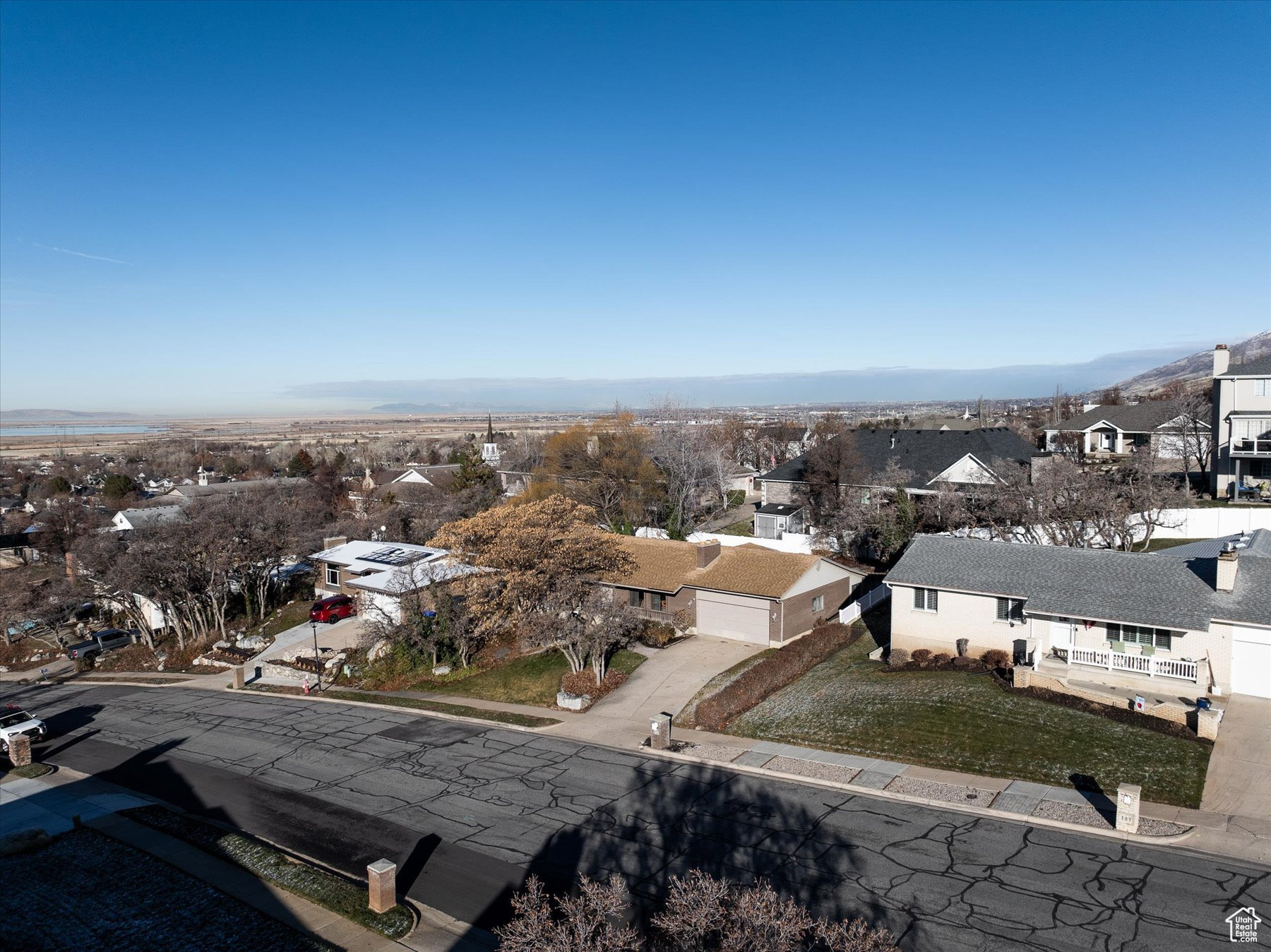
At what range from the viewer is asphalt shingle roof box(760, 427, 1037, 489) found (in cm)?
5884

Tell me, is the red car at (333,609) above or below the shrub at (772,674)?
below

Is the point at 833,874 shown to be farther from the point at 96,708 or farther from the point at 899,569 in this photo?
the point at 96,708

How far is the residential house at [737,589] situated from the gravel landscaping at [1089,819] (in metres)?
16.8

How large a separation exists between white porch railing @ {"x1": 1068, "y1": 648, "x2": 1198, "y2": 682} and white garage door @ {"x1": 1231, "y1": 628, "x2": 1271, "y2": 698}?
116 centimetres

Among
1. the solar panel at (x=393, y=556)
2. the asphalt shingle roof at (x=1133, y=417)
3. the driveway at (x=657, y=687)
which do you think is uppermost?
the asphalt shingle roof at (x=1133, y=417)

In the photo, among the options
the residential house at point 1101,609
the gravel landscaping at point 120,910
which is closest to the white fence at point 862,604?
the residential house at point 1101,609

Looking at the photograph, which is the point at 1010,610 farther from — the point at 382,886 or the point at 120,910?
the point at 120,910

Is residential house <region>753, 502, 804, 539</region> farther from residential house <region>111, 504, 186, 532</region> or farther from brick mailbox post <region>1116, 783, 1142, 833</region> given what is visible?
residential house <region>111, 504, 186, 532</region>

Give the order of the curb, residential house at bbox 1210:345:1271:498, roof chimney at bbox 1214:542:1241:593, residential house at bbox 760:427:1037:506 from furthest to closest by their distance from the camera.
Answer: residential house at bbox 760:427:1037:506 < residential house at bbox 1210:345:1271:498 < roof chimney at bbox 1214:542:1241:593 < the curb

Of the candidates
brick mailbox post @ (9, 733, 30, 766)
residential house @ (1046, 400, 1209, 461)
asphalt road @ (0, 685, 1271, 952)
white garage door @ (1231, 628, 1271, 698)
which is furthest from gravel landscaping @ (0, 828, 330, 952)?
residential house @ (1046, 400, 1209, 461)

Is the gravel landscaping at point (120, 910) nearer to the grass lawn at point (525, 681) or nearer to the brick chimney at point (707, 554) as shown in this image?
the grass lawn at point (525, 681)

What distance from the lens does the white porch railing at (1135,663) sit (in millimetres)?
25453

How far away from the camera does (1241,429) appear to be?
5262 cm

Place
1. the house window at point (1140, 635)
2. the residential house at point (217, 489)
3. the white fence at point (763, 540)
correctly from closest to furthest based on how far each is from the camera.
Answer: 1. the house window at point (1140, 635)
2. the white fence at point (763, 540)
3. the residential house at point (217, 489)
